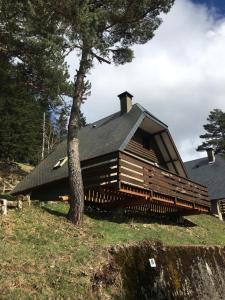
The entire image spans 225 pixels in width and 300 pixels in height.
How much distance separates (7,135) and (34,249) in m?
→ 21.6

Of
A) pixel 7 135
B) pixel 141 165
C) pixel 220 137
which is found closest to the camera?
pixel 141 165

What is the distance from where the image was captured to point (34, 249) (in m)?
10.8

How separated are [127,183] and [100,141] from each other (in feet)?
17.7

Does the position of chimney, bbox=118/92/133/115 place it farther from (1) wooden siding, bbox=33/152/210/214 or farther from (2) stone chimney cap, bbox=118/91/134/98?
(1) wooden siding, bbox=33/152/210/214

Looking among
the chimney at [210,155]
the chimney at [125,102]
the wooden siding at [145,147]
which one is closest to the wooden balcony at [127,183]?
the wooden siding at [145,147]

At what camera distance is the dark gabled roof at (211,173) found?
37844 millimetres

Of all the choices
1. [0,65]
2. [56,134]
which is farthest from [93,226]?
[56,134]

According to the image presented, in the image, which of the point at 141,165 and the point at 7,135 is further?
the point at 7,135

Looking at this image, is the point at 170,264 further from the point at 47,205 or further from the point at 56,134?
the point at 56,134

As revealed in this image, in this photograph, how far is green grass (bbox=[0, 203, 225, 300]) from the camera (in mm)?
Answer: 9148

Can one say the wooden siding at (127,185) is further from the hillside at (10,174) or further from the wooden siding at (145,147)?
the hillside at (10,174)

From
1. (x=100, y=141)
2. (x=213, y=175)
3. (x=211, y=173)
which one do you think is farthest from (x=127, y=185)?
(x=211, y=173)

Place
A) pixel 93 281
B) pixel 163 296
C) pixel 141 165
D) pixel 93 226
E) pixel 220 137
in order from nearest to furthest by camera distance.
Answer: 1. pixel 93 281
2. pixel 163 296
3. pixel 93 226
4. pixel 141 165
5. pixel 220 137

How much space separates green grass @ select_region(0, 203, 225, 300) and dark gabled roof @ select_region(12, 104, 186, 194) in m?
4.49
